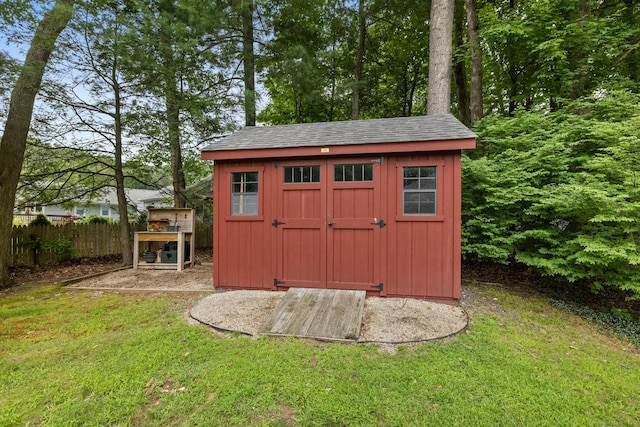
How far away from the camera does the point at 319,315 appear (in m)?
3.60

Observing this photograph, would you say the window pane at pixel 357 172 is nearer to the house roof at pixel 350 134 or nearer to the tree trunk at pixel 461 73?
the house roof at pixel 350 134

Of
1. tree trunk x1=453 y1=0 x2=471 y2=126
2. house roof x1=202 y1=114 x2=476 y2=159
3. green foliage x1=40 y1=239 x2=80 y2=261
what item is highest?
tree trunk x1=453 y1=0 x2=471 y2=126

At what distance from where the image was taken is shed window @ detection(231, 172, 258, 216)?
4.78m

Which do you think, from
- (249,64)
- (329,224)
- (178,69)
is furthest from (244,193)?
(249,64)

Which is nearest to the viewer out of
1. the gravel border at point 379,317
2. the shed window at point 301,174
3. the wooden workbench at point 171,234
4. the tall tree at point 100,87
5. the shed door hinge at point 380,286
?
the gravel border at point 379,317

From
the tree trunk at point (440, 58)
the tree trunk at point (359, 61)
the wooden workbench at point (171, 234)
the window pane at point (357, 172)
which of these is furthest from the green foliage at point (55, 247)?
the tree trunk at point (440, 58)

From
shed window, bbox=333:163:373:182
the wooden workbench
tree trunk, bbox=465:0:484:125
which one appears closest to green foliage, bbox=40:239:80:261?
the wooden workbench

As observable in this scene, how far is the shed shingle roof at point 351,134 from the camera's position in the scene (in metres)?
4.14

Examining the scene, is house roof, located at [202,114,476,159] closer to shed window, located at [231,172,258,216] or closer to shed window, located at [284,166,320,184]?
shed window, located at [284,166,320,184]

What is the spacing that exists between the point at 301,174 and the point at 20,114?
567 cm

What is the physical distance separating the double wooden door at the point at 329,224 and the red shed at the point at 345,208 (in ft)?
0.05

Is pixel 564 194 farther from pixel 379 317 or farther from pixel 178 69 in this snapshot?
pixel 178 69

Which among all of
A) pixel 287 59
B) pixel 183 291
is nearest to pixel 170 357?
pixel 183 291

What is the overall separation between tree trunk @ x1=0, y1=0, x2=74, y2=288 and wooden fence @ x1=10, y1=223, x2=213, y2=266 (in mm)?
1512
